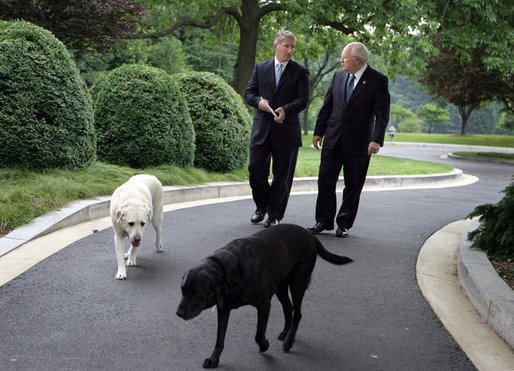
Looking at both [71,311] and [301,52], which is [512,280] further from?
[301,52]

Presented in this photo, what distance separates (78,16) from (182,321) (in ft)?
43.1

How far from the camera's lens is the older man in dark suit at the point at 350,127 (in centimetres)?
625

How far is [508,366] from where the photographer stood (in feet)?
9.96

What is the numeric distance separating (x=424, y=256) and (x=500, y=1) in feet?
37.1

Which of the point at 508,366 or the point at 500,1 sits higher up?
the point at 500,1

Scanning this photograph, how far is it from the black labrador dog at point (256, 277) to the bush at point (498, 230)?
7.73 ft

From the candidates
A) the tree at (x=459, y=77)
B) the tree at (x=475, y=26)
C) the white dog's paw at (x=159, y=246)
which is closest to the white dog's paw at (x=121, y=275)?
the white dog's paw at (x=159, y=246)

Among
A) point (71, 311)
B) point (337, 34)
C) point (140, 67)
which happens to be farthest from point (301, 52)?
point (71, 311)

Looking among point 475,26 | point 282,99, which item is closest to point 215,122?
point 282,99

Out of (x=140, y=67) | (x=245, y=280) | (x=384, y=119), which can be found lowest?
(x=245, y=280)

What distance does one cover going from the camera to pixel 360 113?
6359mm

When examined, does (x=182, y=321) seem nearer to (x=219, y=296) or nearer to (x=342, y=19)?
(x=219, y=296)

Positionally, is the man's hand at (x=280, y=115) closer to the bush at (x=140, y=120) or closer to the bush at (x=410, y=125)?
the bush at (x=140, y=120)

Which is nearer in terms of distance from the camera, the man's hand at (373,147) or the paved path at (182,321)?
the paved path at (182,321)
